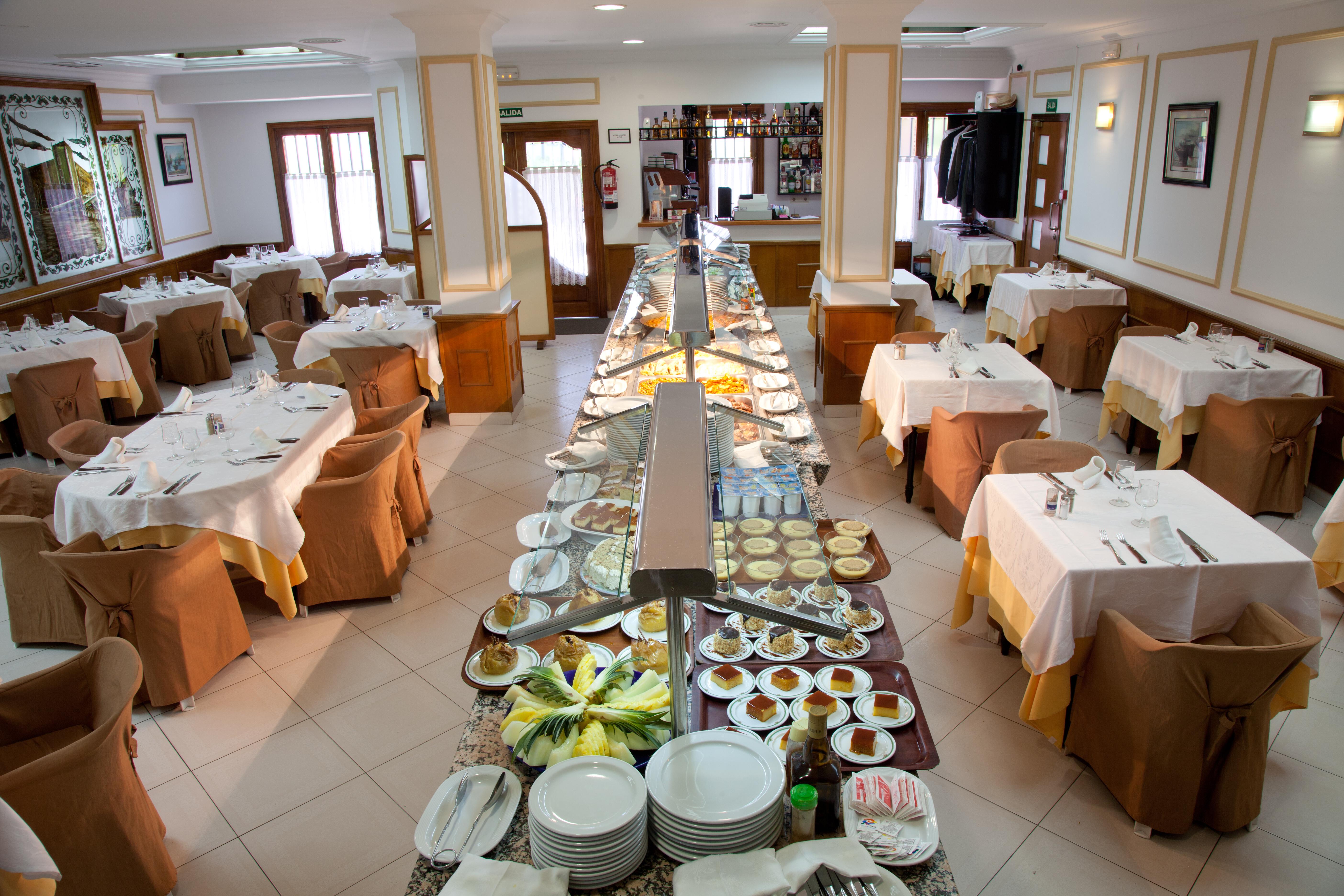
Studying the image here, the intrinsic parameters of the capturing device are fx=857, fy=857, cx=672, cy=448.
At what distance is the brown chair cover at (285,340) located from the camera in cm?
726

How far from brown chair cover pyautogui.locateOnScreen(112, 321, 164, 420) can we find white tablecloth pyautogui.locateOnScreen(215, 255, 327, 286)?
229 centimetres

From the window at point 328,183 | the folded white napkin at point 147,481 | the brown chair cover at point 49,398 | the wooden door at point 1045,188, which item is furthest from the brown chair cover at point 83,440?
the wooden door at point 1045,188

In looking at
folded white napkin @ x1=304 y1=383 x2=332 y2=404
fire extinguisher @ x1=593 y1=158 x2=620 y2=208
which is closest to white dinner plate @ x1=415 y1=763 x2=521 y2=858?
folded white napkin @ x1=304 y1=383 x2=332 y2=404

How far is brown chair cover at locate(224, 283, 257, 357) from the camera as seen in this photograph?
9.20 meters

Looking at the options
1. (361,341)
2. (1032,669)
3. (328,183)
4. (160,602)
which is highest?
(328,183)

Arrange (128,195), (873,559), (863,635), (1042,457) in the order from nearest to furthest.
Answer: (863,635)
(873,559)
(1042,457)
(128,195)

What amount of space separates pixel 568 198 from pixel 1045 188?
5700mm

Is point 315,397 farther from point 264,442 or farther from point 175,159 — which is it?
point 175,159

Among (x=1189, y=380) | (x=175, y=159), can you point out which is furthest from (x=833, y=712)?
(x=175, y=159)

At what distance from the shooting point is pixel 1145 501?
3.48m

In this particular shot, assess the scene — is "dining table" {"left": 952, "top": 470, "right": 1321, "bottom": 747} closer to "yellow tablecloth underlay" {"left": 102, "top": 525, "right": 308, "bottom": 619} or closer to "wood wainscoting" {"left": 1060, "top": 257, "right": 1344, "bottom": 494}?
"wood wainscoting" {"left": 1060, "top": 257, "right": 1344, "bottom": 494}

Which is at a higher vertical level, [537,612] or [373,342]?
[537,612]

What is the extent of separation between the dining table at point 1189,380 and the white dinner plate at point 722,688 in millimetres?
3968

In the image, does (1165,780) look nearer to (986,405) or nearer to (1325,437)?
(986,405)
